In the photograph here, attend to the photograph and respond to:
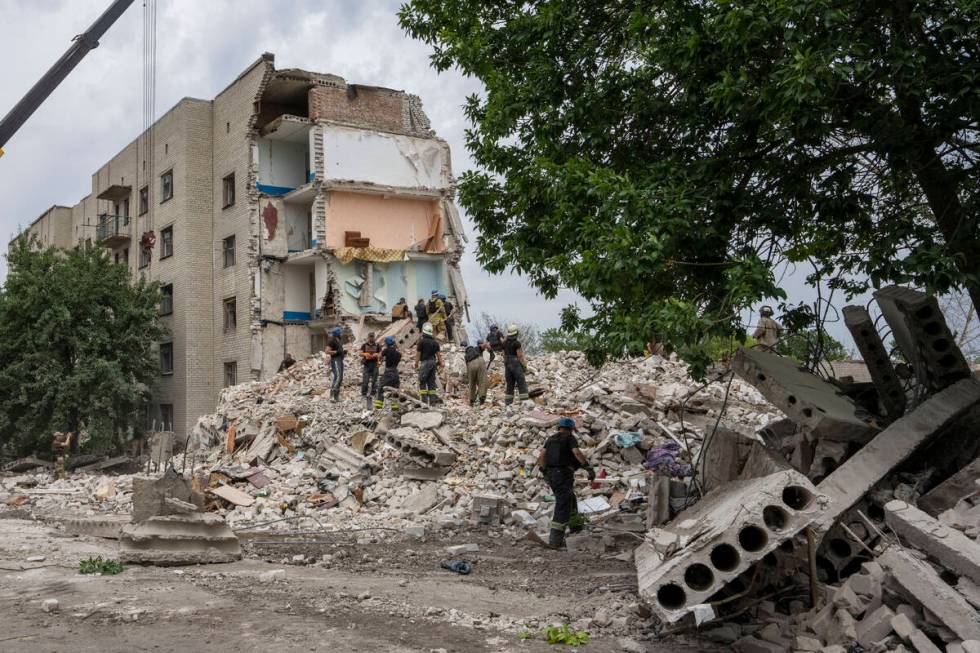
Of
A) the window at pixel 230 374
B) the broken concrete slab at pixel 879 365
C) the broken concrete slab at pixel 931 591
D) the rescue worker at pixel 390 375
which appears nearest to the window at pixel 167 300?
the window at pixel 230 374

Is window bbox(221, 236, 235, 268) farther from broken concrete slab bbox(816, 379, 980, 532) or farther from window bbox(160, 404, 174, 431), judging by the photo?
broken concrete slab bbox(816, 379, 980, 532)

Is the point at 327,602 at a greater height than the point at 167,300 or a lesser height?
lesser

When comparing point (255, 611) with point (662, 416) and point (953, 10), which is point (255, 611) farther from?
A: point (662, 416)

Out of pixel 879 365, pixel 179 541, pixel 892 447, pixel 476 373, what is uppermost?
pixel 476 373

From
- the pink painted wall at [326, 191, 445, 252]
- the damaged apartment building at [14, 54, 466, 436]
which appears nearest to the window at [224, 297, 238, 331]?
the damaged apartment building at [14, 54, 466, 436]

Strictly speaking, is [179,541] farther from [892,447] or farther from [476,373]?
[476,373]

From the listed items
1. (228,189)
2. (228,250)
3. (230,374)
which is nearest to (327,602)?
(230,374)

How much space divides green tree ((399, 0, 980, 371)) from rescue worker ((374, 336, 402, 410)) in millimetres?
7008

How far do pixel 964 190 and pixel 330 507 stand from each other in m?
10.5

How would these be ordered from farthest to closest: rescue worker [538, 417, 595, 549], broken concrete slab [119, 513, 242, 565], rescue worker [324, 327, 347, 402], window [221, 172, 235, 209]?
window [221, 172, 235, 209], rescue worker [324, 327, 347, 402], rescue worker [538, 417, 595, 549], broken concrete slab [119, 513, 242, 565]

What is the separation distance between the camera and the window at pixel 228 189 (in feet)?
98.6

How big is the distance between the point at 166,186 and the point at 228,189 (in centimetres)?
383

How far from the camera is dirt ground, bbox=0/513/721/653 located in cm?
618

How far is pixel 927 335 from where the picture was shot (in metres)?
7.52
